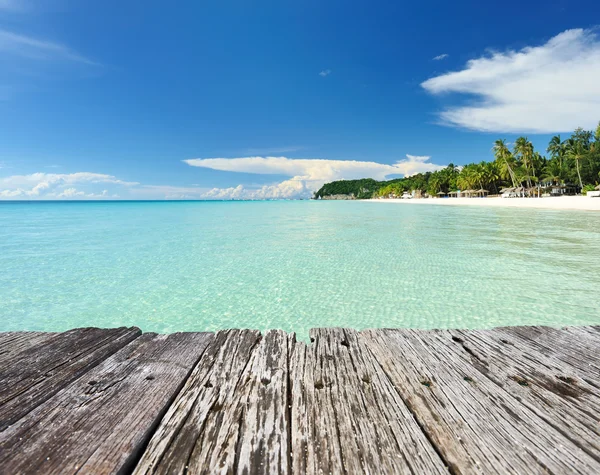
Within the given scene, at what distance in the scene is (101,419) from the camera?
143 cm

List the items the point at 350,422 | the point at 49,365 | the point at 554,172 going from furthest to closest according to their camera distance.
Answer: the point at 554,172 < the point at 49,365 < the point at 350,422

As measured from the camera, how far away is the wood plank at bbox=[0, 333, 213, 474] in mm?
1198

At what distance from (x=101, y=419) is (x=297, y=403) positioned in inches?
36.3

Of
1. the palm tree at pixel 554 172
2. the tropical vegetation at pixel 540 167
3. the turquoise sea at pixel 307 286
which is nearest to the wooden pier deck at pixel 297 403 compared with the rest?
the turquoise sea at pixel 307 286

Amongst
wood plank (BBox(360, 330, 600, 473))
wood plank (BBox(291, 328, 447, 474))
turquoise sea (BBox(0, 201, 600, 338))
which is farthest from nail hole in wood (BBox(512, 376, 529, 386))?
turquoise sea (BBox(0, 201, 600, 338))

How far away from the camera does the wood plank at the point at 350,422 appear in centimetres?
121

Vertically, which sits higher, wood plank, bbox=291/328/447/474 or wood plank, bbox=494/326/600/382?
wood plank, bbox=291/328/447/474

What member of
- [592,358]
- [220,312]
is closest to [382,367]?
[592,358]

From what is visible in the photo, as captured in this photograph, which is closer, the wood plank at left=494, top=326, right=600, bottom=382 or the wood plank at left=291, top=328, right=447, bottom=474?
the wood plank at left=291, top=328, right=447, bottom=474

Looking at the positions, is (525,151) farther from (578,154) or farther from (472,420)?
(472,420)

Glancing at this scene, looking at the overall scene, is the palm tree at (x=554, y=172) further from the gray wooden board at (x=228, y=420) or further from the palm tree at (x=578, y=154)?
the gray wooden board at (x=228, y=420)

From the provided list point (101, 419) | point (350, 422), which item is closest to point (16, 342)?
point (101, 419)

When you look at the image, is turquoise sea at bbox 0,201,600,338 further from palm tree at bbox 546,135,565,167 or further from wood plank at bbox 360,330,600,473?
palm tree at bbox 546,135,565,167

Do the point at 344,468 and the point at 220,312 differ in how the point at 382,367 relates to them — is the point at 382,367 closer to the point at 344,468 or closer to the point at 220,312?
the point at 344,468
